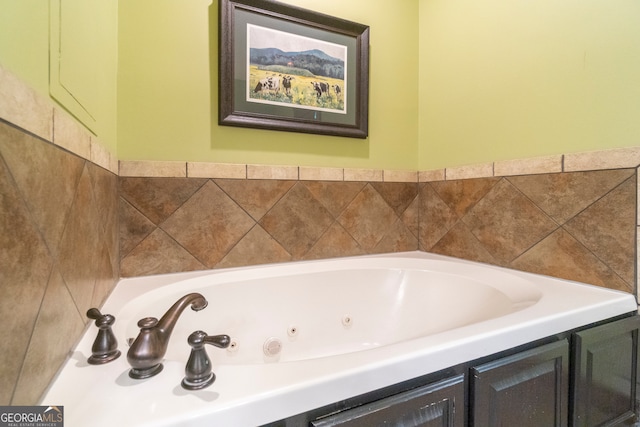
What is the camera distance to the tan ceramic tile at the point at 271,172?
1409mm

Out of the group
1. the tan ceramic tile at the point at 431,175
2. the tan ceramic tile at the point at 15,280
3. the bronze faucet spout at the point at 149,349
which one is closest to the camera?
the tan ceramic tile at the point at 15,280

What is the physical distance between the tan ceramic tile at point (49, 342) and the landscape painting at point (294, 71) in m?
1.08

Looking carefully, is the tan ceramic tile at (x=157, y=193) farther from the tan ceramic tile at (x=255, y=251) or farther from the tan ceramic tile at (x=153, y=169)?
the tan ceramic tile at (x=255, y=251)

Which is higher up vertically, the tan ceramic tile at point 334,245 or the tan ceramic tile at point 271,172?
the tan ceramic tile at point 271,172

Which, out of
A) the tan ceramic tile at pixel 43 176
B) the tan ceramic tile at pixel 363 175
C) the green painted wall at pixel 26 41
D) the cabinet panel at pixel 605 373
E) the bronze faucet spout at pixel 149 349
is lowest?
the cabinet panel at pixel 605 373

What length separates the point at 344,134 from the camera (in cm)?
158

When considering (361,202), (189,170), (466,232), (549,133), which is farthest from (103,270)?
(549,133)

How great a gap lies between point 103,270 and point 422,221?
1576 mm

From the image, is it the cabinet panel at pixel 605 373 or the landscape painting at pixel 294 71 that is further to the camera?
the landscape painting at pixel 294 71

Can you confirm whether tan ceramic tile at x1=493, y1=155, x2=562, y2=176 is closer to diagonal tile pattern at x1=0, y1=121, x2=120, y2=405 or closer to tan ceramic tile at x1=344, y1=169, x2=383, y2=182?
tan ceramic tile at x1=344, y1=169, x2=383, y2=182

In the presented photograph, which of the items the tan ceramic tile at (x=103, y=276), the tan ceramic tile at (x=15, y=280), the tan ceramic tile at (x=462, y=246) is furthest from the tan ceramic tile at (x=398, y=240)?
the tan ceramic tile at (x=15, y=280)

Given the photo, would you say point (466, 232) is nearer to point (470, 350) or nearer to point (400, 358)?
point (470, 350)
